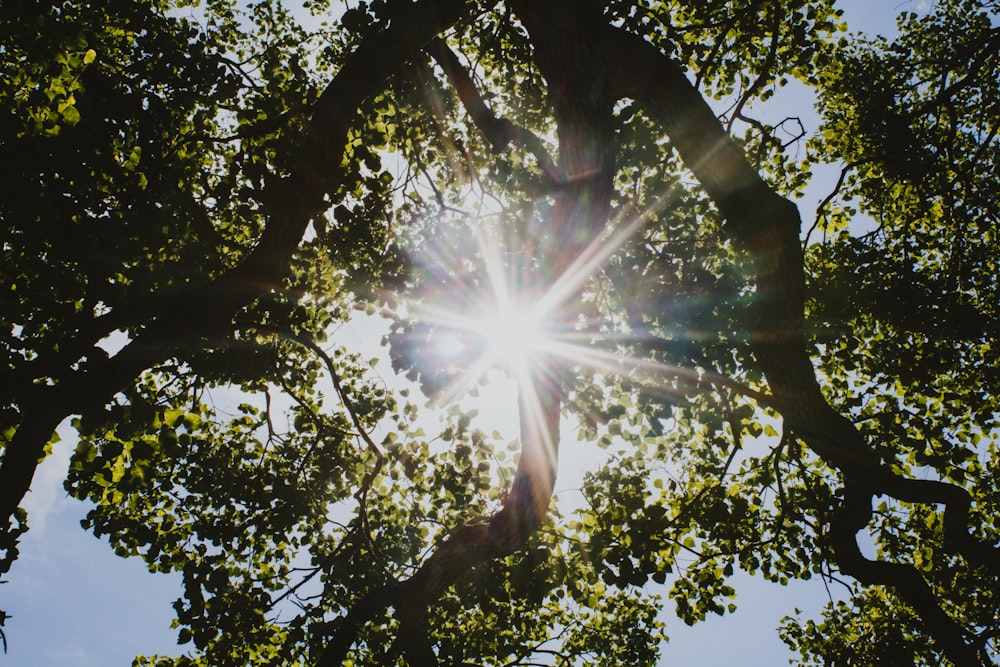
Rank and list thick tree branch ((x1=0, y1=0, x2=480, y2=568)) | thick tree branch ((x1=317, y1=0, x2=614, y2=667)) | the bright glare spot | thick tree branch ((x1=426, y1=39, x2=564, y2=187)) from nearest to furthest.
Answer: thick tree branch ((x1=0, y1=0, x2=480, y2=568)) → thick tree branch ((x1=317, y1=0, x2=614, y2=667)) → the bright glare spot → thick tree branch ((x1=426, y1=39, x2=564, y2=187))

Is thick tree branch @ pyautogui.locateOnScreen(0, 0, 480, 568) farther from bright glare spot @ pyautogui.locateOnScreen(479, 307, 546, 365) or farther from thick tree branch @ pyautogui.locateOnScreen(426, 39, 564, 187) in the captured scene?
bright glare spot @ pyautogui.locateOnScreen(479, 307, 546, 365)

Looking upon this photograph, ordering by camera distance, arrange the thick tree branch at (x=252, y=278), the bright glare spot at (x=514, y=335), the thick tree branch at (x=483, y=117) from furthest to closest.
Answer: the thick tree branch at (x=483, y=117) < the bright glare spot at (x=514, y=335) < the thick tree branch at (x=252, y=278)

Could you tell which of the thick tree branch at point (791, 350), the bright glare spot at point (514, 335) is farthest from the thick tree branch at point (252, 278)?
the thick tree branch at point (791, 350)

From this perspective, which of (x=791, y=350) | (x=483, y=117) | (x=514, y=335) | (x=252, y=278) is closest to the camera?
(x=252, y=278)

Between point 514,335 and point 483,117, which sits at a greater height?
point 483,117

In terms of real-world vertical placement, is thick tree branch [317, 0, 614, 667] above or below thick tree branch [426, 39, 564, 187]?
below

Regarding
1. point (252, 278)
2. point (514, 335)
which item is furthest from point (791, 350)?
point (252, 278)

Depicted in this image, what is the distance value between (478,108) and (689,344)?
456 centimetres

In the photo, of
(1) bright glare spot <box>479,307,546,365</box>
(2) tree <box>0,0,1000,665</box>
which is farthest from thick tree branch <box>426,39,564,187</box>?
(1) bright glare spot <box>479,307,546,365</box>

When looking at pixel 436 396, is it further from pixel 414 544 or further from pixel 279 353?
pixel 279 353

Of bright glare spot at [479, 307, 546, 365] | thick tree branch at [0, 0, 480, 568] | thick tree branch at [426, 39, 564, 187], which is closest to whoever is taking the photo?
thick tree branch at [0, 0, 480, 568]

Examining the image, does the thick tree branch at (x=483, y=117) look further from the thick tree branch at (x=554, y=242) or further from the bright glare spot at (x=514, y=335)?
the bright glare spot at (x=514, y=335)

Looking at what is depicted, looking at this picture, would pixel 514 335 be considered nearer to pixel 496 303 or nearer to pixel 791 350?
pixel 496 303

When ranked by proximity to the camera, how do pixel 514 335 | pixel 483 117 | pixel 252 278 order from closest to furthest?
pixel 252 278
pixel 514 335
pixel 483 117
